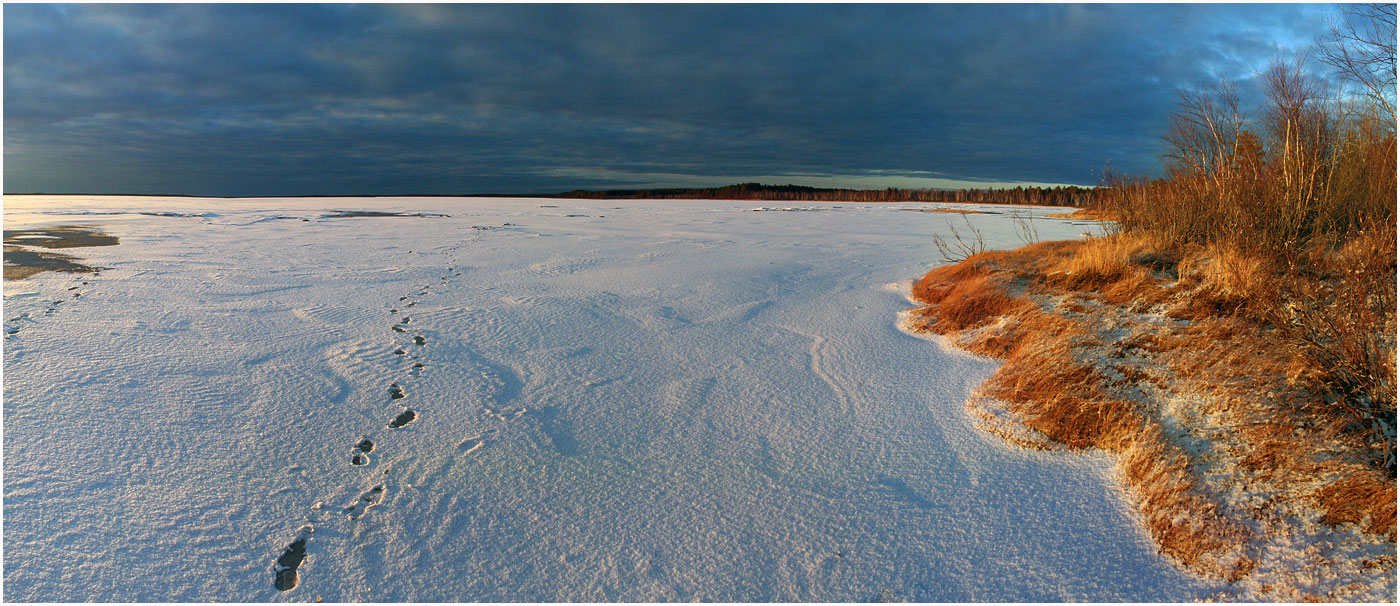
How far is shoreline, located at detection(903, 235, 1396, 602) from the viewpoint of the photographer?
197cm

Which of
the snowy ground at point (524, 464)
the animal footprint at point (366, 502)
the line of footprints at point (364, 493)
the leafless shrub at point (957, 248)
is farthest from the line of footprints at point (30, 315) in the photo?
the leafless shrub at point (957, 248)

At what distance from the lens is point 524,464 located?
262cm

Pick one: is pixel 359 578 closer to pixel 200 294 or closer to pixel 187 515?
pixel 187 515

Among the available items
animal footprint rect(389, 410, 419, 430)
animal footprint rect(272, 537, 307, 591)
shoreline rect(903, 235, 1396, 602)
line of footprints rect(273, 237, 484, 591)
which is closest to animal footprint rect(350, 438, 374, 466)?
line of footprints rect(273, 237, 484, 591)

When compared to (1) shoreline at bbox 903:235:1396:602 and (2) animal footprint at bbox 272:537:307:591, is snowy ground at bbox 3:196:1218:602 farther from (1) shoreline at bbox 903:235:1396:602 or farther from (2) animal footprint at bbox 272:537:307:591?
(1) shoreline at bbox 903:235:1396:602

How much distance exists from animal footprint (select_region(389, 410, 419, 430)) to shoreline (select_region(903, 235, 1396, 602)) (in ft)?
8.62

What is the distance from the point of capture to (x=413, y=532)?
216cm

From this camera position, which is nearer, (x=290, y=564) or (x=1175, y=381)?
(x=290, y=564)

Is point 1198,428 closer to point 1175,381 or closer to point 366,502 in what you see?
point 1175,381

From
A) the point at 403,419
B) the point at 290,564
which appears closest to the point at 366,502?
the point at 290,564

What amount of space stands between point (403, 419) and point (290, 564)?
3.38 feet

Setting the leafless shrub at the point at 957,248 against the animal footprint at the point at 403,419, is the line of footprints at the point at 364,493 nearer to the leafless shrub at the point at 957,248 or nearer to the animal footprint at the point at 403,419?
the animal footprint at the point at 403,419

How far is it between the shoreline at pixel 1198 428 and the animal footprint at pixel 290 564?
2.71m

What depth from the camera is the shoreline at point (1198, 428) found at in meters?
1.97
